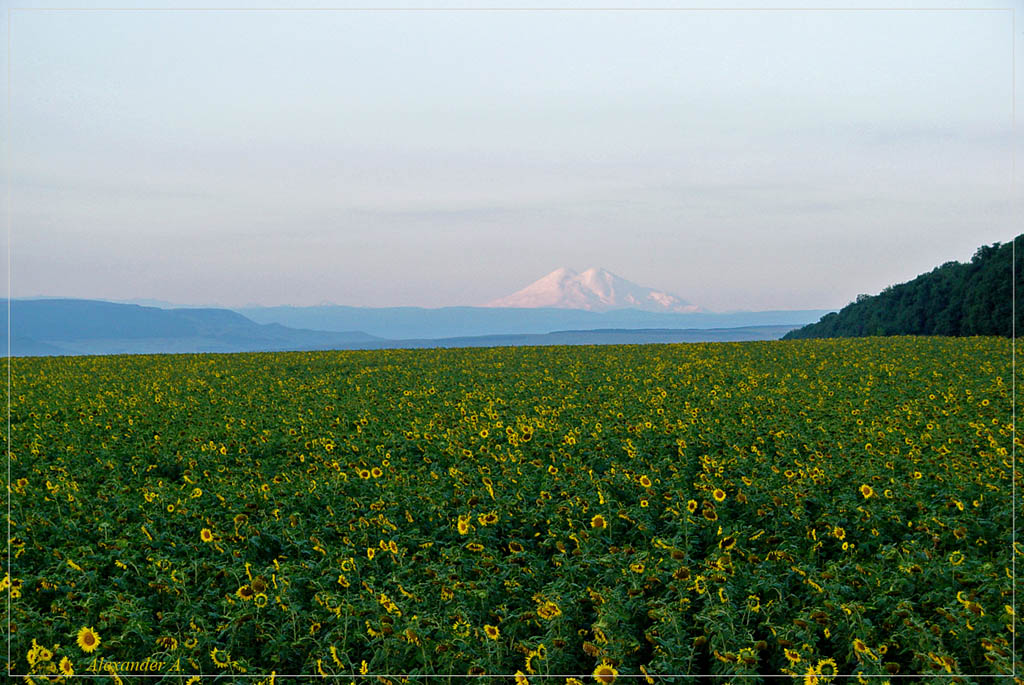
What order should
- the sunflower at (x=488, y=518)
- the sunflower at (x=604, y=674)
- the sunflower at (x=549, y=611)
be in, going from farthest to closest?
the sunflower at (x=488, y=518) → the sunflower at (x=549, y=611) → the sunflower at (x=604, y=674)

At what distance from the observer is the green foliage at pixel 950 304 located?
41.0 metres

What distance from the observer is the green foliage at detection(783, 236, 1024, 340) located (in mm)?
41000

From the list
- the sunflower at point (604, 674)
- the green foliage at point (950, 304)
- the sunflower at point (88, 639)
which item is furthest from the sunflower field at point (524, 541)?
the green foliage at point (950, 304)

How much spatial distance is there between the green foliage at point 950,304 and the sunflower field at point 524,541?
119 ft

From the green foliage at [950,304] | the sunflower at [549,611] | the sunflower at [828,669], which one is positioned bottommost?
the sunflower at [828,669]

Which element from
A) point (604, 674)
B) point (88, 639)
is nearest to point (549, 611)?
point (604, 674)

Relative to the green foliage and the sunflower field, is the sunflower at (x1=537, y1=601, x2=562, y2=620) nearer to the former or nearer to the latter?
the sunflower field

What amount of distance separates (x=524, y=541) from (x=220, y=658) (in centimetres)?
263

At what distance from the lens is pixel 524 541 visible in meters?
5.74

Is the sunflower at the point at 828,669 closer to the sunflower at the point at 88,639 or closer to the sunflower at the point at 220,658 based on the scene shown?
the sunflower at the point at 220,658

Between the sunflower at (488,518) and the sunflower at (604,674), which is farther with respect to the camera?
the sunflower at (488,518)

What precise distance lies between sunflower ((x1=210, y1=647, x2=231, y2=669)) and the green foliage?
45.9 meters

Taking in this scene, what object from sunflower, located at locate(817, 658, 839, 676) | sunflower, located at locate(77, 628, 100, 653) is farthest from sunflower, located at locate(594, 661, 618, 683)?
sunflower, located at locate(77, 628, 100, 653)

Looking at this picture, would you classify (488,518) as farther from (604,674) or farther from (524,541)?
(604,674)
